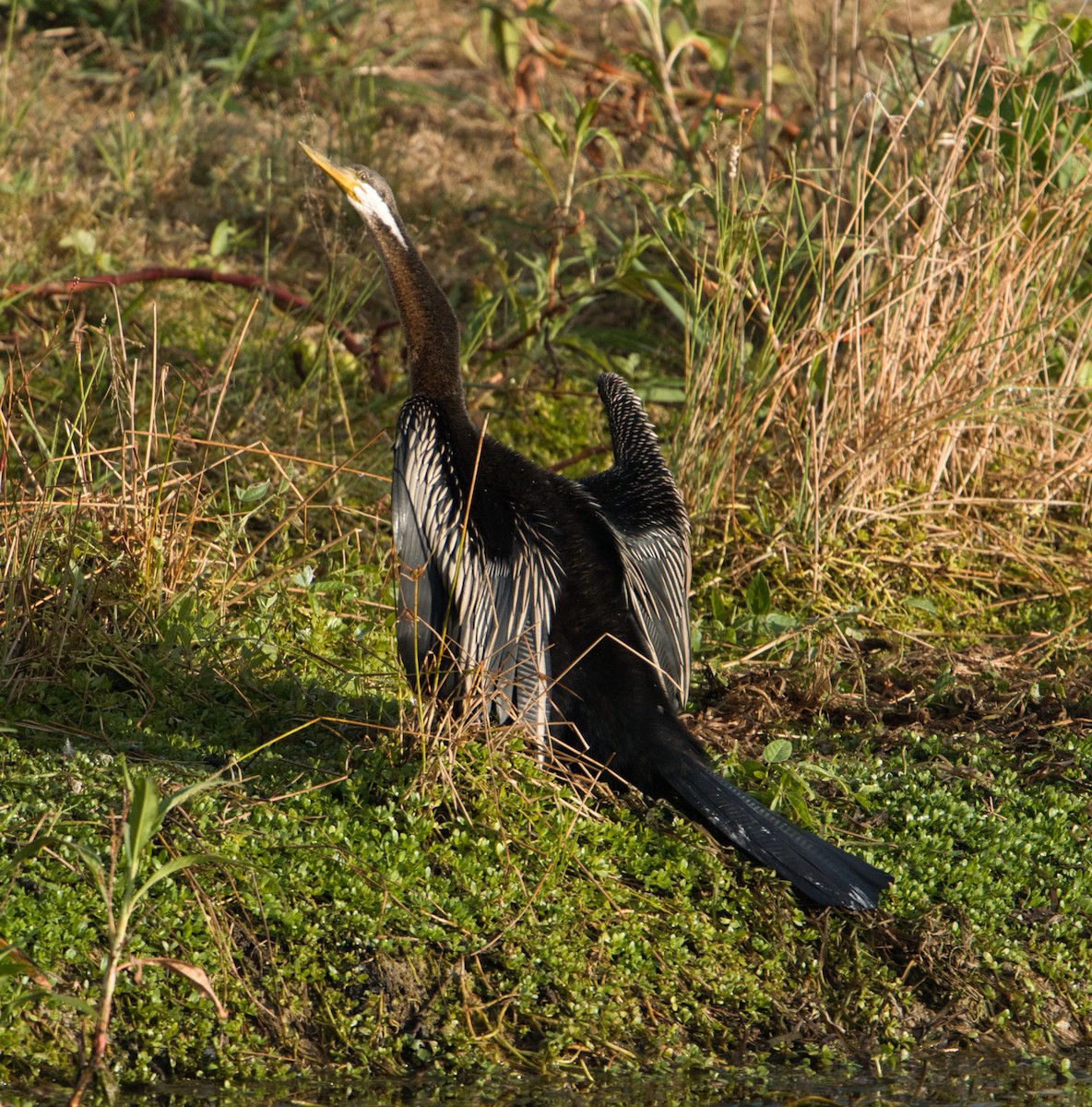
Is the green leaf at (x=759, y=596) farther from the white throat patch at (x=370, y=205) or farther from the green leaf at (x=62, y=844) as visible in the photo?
the green leaf at (x=62, y=844)

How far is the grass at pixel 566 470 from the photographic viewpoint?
2938mm

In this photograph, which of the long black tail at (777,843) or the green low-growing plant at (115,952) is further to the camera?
the long black tail at (777,843)

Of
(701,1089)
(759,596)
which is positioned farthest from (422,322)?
(701,1089)

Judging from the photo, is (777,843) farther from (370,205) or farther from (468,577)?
(370,205)

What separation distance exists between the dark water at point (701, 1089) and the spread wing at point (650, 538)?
964 millimetres

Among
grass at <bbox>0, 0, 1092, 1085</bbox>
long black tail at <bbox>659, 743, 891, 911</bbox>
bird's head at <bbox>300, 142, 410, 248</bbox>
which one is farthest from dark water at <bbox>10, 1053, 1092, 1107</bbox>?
bird's head at <bbox>300, 142, 410, 248</bbox>

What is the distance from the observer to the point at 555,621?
3555mm

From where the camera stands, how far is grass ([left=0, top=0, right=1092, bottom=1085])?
9.64ft

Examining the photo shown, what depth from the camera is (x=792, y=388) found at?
196 inches

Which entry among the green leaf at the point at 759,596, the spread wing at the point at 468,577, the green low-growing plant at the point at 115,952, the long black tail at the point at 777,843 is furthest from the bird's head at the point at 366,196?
the green low-growing plant at the point at 115,952

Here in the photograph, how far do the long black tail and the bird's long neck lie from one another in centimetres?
127

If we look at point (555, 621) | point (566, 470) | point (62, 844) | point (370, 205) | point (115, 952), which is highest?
point (370, 205)

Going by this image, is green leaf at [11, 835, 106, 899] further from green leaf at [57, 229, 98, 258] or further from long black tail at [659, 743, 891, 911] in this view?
green leaf at [57, 229, 98, 258]

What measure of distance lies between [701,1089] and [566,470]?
3.21 metres
